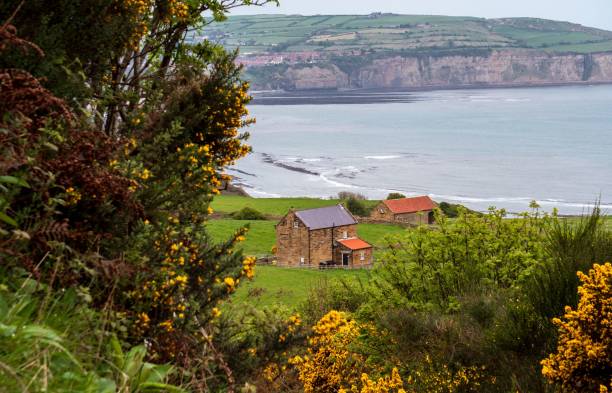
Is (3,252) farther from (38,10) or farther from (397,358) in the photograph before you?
(397,358)

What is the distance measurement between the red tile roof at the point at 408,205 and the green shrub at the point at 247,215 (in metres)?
13.1

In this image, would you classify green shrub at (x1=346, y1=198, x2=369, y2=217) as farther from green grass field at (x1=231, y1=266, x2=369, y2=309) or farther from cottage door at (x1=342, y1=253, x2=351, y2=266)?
green grass field at (x1=231, y1=266, x2=369, y2=309)

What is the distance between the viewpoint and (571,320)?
354 inches

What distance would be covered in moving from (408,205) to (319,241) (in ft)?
61.0

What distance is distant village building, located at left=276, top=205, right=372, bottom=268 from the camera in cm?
6066

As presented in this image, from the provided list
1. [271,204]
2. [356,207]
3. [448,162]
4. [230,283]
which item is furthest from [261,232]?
[448,162]

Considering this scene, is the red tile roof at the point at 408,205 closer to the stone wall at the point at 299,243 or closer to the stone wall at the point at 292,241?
the stone wall at the point at 299,243

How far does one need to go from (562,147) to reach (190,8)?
139775 millimetres

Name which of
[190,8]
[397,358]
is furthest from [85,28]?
[397,358]

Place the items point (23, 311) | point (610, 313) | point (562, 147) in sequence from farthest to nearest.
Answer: point (562, 147)
point (610, 313)
point (23, 311)

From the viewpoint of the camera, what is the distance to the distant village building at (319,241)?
60.7 metres

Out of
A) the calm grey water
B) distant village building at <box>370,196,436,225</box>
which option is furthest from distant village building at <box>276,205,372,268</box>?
the calm grey water

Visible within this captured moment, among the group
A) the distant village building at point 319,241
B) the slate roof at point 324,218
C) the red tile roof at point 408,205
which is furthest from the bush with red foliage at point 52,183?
the red tile roof at point 408,205

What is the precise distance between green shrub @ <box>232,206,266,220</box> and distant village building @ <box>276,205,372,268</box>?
1614 cm
